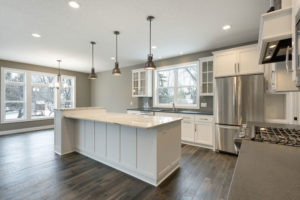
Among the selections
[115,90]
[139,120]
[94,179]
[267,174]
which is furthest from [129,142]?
[115,90]

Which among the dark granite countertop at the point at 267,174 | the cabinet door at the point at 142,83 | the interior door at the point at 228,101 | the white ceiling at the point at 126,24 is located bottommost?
the dark granite countertop at the point at 267,174

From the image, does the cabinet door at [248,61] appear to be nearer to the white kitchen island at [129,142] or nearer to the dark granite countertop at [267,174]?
the white kitchen island at [129,142]

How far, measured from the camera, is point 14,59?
503 cm

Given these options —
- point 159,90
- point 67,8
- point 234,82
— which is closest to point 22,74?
point 67,8

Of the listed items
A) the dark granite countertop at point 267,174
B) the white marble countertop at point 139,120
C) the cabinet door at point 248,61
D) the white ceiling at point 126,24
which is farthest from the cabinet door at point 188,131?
the dark granite countertop at point 267,174

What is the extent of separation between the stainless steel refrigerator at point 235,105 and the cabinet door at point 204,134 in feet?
0.66

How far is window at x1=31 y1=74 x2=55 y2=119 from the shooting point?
579cm

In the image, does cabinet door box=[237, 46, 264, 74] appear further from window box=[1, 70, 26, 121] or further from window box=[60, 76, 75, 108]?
window box=[1, 70, 26, 121]

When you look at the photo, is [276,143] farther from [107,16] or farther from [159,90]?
[159,90]

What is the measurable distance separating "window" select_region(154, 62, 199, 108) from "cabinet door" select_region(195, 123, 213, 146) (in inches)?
32.3

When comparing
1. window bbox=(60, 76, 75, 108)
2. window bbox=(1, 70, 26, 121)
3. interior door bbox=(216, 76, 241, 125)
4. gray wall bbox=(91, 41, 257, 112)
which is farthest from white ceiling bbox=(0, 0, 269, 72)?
window bbox=(60, 76, 75, 108)

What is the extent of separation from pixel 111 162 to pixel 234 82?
322 cm

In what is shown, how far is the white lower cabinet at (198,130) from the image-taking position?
3.63m

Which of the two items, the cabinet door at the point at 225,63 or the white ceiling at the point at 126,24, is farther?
the cabinet door at the point at 225,63
